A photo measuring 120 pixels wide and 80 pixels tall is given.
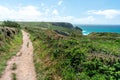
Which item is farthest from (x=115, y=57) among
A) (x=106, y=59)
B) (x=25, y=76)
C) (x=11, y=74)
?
(x=11, y=74)

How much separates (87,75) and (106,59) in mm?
2852

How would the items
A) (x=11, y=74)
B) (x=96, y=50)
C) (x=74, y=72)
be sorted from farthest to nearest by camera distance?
1. (x=96, y=50)
2. (x=11, y=74)
3. (x=74, y=72)

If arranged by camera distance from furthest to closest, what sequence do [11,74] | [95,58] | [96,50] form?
[96,50] < [11,74] < [95,58]

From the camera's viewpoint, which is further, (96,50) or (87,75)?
(96,50)

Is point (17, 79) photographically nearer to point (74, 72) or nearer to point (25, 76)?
point (25, 76)

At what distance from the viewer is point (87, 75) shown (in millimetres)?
15859

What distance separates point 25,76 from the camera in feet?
62.5

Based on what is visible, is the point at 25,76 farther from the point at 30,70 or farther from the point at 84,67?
the point at 84,67

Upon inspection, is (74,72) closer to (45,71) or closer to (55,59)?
(45,71)

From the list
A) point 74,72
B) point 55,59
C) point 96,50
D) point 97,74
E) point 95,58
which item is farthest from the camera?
point 55,59

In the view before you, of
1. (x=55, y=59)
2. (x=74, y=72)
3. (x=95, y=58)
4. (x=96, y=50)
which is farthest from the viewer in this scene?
(x=55, y=59)

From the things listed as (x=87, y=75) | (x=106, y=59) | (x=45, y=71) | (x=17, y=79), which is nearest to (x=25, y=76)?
(x=17, y=79)

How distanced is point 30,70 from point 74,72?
594 centimetres

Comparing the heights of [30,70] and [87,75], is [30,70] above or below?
below
